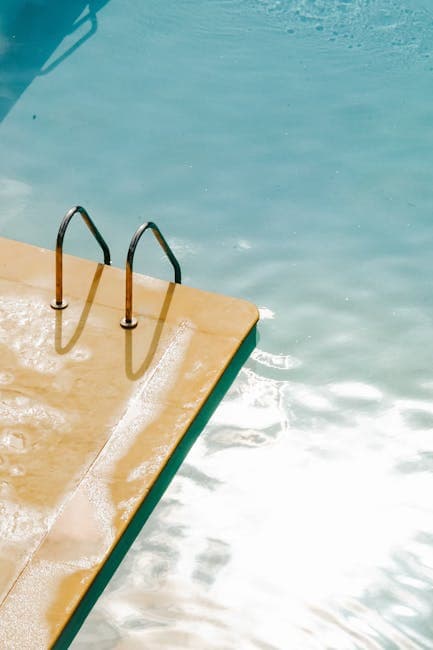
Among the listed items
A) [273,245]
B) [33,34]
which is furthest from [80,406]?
[33,34]

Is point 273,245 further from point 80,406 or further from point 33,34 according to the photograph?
point 33,34

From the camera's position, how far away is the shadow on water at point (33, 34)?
8578mm

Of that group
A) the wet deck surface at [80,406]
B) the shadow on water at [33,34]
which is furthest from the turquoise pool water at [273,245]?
the wet deck surface at [80,406]

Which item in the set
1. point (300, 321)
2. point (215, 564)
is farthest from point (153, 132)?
point (215, 564)

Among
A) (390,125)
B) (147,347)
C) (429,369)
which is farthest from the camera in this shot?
(390,125)

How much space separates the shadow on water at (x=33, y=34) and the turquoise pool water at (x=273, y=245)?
2 cm

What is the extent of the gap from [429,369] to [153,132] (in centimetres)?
321

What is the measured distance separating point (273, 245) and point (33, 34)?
3.52 meters

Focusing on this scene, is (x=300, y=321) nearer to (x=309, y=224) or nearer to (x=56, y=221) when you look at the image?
(x=309, y=224)

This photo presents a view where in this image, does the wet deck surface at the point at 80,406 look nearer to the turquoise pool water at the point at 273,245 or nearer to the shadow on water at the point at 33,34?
the turquoise pool water at the point at 273,245

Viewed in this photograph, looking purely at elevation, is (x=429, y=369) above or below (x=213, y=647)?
above

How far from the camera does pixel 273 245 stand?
279 inches

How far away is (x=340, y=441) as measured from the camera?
5688 millimetres

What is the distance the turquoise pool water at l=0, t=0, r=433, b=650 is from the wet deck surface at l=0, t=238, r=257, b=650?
14.5 inches
